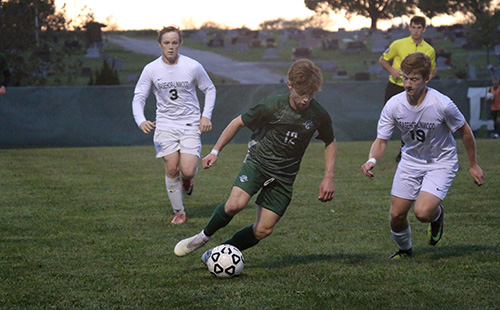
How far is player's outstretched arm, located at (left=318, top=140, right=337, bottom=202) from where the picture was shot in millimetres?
5609

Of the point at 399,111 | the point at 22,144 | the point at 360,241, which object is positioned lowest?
the point at 22,144

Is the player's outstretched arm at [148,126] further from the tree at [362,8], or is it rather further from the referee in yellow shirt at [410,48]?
the tree at [362,8]

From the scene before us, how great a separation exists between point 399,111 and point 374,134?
1545cm

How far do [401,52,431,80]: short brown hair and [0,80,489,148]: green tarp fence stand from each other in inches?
593

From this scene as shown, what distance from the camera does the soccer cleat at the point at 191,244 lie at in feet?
18.8

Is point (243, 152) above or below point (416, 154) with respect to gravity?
below

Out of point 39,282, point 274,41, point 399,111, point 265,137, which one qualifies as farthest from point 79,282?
point 274,41

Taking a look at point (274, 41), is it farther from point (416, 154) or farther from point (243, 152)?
point (416, 154)

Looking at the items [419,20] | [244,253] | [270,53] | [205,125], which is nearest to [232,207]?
[244,253]

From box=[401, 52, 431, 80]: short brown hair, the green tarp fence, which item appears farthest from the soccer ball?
the green tarp fence

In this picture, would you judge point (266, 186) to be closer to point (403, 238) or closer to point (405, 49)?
point (403, 238)

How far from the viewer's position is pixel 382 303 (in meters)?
4.76

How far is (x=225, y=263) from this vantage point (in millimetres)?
5430

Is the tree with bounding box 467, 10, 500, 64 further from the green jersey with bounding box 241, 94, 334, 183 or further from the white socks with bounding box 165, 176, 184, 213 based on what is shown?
the green jersey with bounding box 241, 94, 334, 183
